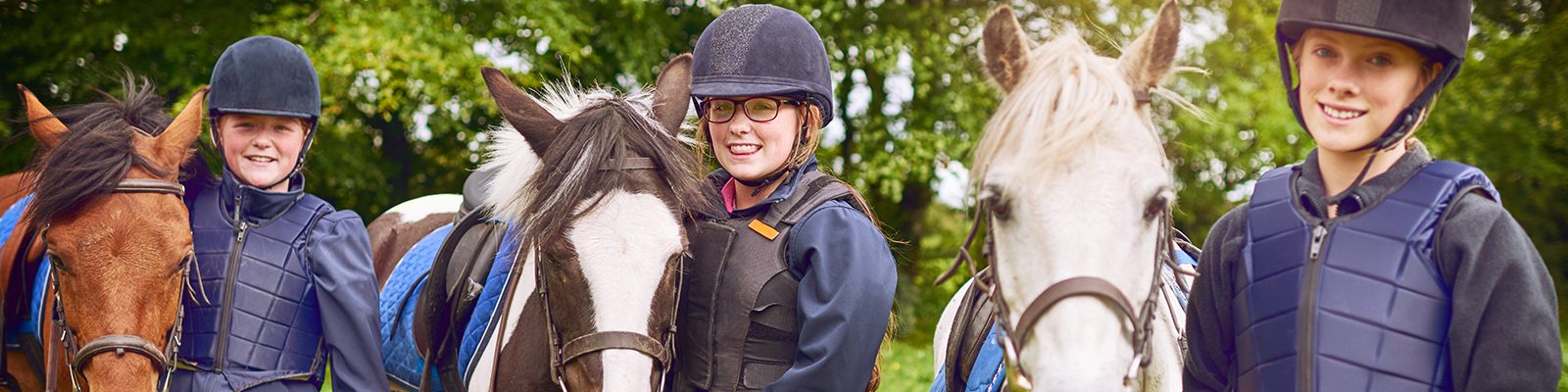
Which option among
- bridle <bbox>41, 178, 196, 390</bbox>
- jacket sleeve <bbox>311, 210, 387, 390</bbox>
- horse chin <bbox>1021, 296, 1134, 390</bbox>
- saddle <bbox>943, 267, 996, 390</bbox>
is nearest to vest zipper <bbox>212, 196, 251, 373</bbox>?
bridle <bbox>41, 178, 196, 390</bbox>

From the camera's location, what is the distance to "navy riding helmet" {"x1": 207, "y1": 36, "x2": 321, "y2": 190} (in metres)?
3.64

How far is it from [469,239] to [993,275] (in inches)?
109

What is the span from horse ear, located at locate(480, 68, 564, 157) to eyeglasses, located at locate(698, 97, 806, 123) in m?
0.43

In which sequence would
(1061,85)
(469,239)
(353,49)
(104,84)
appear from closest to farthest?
(1061,85) < (469,239) < (353,49) < (104,84)

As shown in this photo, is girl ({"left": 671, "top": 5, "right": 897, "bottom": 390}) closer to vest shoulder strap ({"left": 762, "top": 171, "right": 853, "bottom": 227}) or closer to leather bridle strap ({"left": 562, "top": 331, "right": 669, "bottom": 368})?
vest shoulder strap ({"left": 762, "top": 171, "right": 853, "bottom": 227})

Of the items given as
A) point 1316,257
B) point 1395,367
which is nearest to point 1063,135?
point 1316,257

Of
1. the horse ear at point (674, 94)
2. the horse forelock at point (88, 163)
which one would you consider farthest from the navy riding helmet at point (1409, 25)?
the horse forelock at point (88, 163)

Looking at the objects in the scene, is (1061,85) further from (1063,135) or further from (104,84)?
(104,84)

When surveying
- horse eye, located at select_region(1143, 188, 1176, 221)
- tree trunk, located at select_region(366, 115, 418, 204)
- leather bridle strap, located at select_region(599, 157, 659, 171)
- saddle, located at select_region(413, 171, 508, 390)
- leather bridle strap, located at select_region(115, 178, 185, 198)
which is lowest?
tree trunk, located at select_region(366, 115, 418, 204)

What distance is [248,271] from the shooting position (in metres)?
3.46

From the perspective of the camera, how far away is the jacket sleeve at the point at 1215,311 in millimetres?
2400

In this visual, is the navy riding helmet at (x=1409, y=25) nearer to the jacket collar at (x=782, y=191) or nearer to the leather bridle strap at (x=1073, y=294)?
the leather bridle strap at (x=1073, y=294)

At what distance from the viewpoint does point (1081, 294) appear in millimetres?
2033

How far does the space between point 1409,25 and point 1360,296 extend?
0.52 meters
